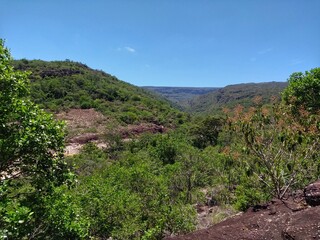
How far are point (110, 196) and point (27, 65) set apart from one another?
11231 centimetres

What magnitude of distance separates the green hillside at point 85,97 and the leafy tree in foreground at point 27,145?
249ft

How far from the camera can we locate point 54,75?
10800 cm

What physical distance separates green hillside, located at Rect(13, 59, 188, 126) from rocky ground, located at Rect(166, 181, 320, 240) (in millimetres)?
76788

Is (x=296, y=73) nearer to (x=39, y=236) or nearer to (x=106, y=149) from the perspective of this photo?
(x=39, y=236)

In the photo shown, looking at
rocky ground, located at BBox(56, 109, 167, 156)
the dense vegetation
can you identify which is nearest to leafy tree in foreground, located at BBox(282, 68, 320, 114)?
the dense vegetation

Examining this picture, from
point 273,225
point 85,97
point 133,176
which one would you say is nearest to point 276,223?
point 273,225

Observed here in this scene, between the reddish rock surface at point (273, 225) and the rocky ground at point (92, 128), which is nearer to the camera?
the reddish rock surface at point (273, 225)

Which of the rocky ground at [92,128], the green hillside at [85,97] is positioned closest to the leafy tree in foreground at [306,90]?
the rocky ground at [92,128]

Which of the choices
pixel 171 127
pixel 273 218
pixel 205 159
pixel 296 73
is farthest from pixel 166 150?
pixel 171 127

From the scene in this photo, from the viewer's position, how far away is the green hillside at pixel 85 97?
292 feet

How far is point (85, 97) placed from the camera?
311 ft

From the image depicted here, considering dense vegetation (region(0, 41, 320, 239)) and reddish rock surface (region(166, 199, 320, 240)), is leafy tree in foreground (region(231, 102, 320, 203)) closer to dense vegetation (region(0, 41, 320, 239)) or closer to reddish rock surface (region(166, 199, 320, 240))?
dense vegetation (region(0, 41, 320, 239))

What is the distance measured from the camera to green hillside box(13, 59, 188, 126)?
89000mm

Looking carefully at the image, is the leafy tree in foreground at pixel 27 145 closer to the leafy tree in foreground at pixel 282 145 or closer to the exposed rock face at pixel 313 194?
the leafy tree in foreground at pixel 282 145
